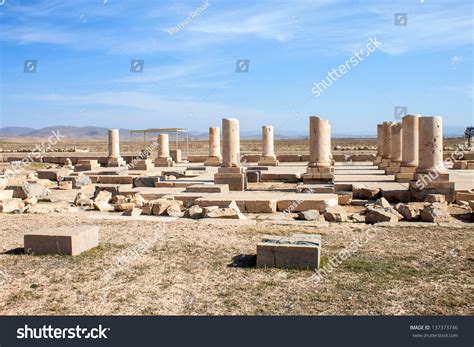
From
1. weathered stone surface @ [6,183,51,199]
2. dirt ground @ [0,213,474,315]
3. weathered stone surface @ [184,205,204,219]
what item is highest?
weathered stone surface @ [6,183,51,199]

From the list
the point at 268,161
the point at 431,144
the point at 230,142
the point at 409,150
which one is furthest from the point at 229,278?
the point at 268,161

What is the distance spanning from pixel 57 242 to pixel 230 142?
10.3 meters

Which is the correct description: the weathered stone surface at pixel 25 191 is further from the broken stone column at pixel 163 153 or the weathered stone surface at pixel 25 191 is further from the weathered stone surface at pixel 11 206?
the broken stone column at pixel 163 153

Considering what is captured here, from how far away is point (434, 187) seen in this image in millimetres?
13414

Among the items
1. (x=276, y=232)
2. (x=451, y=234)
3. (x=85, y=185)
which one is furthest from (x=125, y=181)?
(x=451, y=234)

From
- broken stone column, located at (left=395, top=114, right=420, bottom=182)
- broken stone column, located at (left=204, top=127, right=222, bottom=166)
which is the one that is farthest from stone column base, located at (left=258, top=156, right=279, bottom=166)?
broken stone column, located at (left=395, top=114, right=420, bottom=182)

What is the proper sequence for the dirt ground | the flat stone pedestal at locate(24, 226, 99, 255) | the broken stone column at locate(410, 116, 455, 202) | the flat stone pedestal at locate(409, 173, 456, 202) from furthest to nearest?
1. the broken stone column at locate(410, 116, 455, 202)
2. the flat stone pedestal at locate(409, 173, 456, 202)
3. the flat stone pedestal at locate(24, 226, 99, 255)
4. the dirt ground

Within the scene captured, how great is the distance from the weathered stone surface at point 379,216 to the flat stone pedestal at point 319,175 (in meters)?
6.78

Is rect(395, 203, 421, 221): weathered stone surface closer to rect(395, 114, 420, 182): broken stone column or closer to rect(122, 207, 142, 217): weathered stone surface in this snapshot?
rect(122, 207, 142, 217): weathered stone surface

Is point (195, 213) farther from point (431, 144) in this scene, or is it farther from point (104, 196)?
point (431, 144)

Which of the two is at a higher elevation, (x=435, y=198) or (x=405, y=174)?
(x=405, y=174)

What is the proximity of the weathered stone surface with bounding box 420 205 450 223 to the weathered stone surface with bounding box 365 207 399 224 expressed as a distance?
574 millimetres

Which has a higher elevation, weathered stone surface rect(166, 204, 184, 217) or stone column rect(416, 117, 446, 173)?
stone column rect(416, 117, 446, 173)

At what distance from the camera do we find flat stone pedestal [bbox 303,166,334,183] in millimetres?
17234
